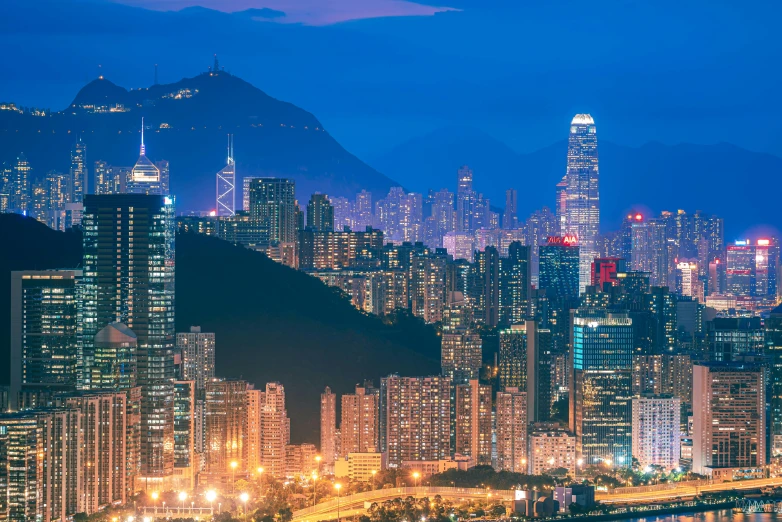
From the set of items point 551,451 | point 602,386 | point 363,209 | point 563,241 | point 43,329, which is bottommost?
point 551,451

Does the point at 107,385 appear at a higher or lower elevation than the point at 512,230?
lower

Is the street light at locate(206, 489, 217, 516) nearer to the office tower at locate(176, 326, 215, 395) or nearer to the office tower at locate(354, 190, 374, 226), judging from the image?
the office tower at locate(176, 326, 215, 395)

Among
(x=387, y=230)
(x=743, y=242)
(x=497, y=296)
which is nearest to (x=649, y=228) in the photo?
(x=743, y=242)

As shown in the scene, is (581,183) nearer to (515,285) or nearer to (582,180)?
(582,180)

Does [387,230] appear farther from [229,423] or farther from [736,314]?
[229,423]

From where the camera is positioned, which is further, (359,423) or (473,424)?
(473,424)

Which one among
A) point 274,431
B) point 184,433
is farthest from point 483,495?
point 184,433

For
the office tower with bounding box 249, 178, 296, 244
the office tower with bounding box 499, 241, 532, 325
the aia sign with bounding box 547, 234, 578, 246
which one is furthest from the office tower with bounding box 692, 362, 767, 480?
the aia sign with bounding box 547, 234, 578, 246
